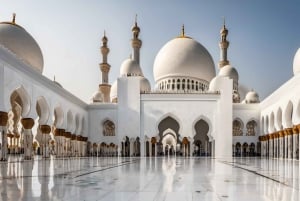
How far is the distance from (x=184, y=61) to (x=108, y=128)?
5.61m

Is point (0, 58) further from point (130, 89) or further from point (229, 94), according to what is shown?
point (229, 94)

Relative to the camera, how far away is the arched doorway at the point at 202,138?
20.6m

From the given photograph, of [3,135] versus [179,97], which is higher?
[179,97]

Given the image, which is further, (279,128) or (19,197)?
(279,128)

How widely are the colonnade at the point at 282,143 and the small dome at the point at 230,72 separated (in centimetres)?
572

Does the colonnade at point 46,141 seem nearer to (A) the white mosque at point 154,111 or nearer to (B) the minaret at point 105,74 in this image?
(A) the white mosque at point 154,111

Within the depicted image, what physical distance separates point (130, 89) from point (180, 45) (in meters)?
5.22

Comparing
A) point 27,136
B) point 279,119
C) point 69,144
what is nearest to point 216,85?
point 279,119

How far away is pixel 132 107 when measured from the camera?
1783 cm

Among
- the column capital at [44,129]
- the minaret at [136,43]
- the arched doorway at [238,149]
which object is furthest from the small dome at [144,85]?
the column capital at [44,129]

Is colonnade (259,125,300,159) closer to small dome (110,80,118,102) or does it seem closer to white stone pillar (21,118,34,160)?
white stone pillar (21,118,34,160)

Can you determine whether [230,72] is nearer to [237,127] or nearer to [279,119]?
[237,127]

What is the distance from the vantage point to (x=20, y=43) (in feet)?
46.2

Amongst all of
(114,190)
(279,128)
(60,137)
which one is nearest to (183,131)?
(279,128)
